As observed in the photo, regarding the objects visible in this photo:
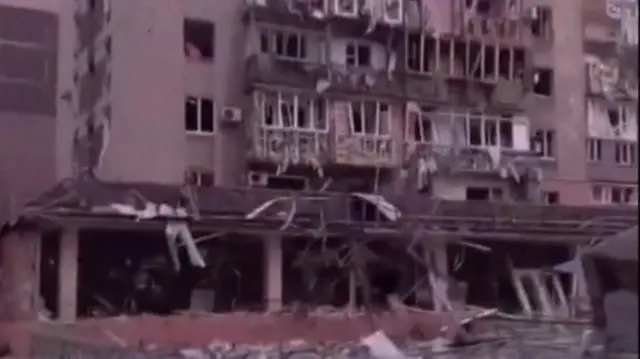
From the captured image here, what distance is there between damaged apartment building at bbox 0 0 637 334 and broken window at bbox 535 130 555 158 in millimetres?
108

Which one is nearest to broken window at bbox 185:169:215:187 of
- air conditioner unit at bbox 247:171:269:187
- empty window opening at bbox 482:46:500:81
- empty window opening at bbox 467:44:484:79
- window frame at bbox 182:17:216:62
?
air conditioner unit at bbox 247:171:269:187

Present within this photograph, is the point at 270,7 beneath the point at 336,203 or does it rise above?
above

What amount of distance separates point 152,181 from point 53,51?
246 cm

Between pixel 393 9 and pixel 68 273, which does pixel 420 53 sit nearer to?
pixel 393 9

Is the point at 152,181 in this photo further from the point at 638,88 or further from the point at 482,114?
the point at 638,88

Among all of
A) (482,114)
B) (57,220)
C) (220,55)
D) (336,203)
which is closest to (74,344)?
(57,220)

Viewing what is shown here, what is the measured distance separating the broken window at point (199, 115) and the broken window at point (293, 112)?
2.03 ft

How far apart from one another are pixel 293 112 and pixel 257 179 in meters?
0.91

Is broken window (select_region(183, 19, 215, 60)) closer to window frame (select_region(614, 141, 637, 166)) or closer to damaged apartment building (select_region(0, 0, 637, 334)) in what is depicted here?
damaged apartment building (select_region(0, 0, 637, 334))

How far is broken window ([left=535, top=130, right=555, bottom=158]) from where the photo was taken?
12.3 meters

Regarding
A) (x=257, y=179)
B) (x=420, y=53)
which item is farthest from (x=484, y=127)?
(x=257, y=179)

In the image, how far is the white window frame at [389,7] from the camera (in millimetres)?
11195

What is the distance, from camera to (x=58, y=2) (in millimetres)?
11102

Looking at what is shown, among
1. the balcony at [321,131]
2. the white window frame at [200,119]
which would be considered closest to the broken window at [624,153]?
the balcony at [321,131]
